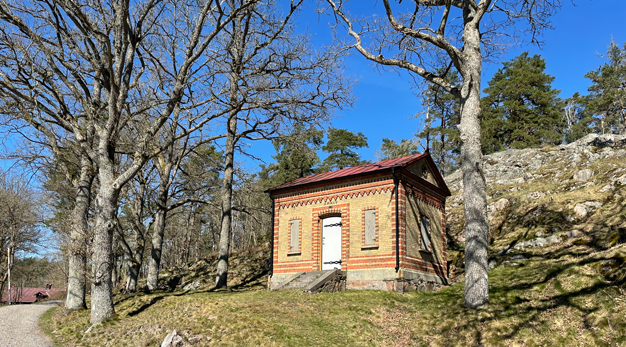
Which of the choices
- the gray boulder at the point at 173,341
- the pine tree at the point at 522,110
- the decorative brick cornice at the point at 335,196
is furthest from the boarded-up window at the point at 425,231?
the pine tree at the point at 522,110

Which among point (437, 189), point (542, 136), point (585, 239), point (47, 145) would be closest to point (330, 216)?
point (437, 189)

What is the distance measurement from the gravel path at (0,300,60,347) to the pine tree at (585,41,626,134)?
52.9 meters

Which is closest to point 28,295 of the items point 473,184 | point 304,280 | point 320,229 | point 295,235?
point 295,235

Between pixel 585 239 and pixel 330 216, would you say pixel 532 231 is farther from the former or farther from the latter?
pixel 330 216

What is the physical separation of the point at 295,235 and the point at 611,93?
144 feet

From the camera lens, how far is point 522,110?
41.7 meters

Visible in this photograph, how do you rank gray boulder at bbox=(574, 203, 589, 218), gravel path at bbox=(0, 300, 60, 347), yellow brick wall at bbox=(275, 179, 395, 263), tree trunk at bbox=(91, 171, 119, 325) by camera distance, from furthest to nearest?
gray boulder at bbox=(574, 203, 589, 218), yellow brick wall at bbox=(275, 179, 395, 263), tree trunk at bbox=(91, 171, 119, 325), gravel path at bbox=(0, 300, 60, 347)

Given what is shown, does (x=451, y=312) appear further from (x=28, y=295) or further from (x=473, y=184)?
(x=28, y=295)

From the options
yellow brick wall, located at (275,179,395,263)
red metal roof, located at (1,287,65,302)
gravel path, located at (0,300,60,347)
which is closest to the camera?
gravel path, located at (0,300,60,347)

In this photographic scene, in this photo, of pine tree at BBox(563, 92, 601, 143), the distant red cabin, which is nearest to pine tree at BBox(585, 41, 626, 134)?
pine tree at BBox(563, 92, 601, 143)

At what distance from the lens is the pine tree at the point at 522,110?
4047cm

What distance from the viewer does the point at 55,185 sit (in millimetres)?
23453

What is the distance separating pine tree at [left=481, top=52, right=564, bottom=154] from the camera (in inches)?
1593

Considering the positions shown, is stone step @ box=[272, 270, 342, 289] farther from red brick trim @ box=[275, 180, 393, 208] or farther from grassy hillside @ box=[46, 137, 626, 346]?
red brick trim @ box=[275, 180, 393, 208]
